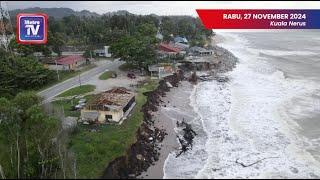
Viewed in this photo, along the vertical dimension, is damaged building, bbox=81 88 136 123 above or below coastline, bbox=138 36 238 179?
above


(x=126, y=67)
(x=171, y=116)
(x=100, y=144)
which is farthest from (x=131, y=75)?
(x=100, y=144)

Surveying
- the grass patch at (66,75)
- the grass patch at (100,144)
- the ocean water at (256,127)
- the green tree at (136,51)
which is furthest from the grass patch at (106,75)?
the grass patch at (100,144)

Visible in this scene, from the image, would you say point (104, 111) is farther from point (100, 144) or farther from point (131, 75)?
point (131, 75)

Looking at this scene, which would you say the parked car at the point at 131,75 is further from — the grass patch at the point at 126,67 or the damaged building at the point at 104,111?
the damaged building at the point at 104,111

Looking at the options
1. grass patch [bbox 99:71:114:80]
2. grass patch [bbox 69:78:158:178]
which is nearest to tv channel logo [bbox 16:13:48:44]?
grass patch [bbox 69:78:158:178]

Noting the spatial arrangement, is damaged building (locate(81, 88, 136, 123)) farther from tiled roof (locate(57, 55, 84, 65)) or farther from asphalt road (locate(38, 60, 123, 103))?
tiled roof (locate(57, 55, 84, 65))

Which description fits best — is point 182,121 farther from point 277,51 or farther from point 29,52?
point 277,51
